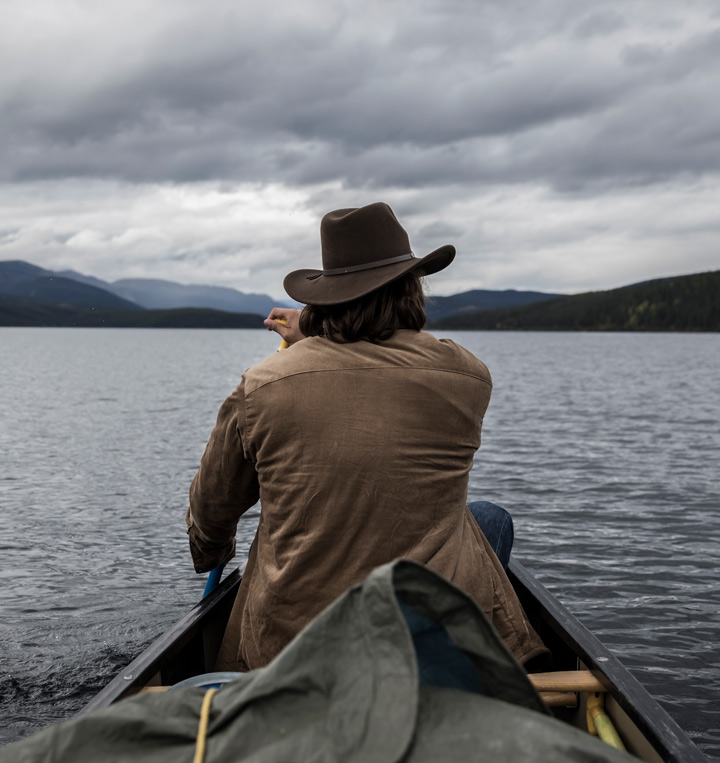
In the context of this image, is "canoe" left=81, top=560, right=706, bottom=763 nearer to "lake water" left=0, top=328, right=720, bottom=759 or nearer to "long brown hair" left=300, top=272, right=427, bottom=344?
"long brown hair" left=300, top=272, right=427, bottom=344

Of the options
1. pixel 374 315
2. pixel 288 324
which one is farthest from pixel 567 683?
pixel 288 324

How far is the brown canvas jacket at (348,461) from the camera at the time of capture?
2627 millimetres

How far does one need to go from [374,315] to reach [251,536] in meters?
9.32

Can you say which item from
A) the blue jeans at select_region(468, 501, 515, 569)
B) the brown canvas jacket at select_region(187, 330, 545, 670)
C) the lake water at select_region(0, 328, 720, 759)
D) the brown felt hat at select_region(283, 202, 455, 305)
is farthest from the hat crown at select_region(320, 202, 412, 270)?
the lake water at select_region(0, 328, 720, 759)

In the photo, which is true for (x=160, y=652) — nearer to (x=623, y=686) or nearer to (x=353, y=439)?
(x=353, y=439)

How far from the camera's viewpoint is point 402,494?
8.84ft

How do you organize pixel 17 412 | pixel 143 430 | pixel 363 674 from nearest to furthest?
pixel 363 674, pixel 143 430, pixel 17 412

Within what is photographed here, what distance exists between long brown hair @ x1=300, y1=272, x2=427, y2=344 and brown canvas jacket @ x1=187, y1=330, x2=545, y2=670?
5 centimetres

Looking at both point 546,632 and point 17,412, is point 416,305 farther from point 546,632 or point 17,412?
point 17,412

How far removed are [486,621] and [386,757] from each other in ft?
1.22

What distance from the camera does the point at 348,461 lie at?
263 cm

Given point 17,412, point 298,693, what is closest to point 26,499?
point 298,693

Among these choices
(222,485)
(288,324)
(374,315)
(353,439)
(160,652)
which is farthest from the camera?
(288,324)

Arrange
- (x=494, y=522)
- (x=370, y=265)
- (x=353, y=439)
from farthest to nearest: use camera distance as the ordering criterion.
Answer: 1. (x=494, y=522)
2. (x=370, y=265)
3. (x=353, y=439)
